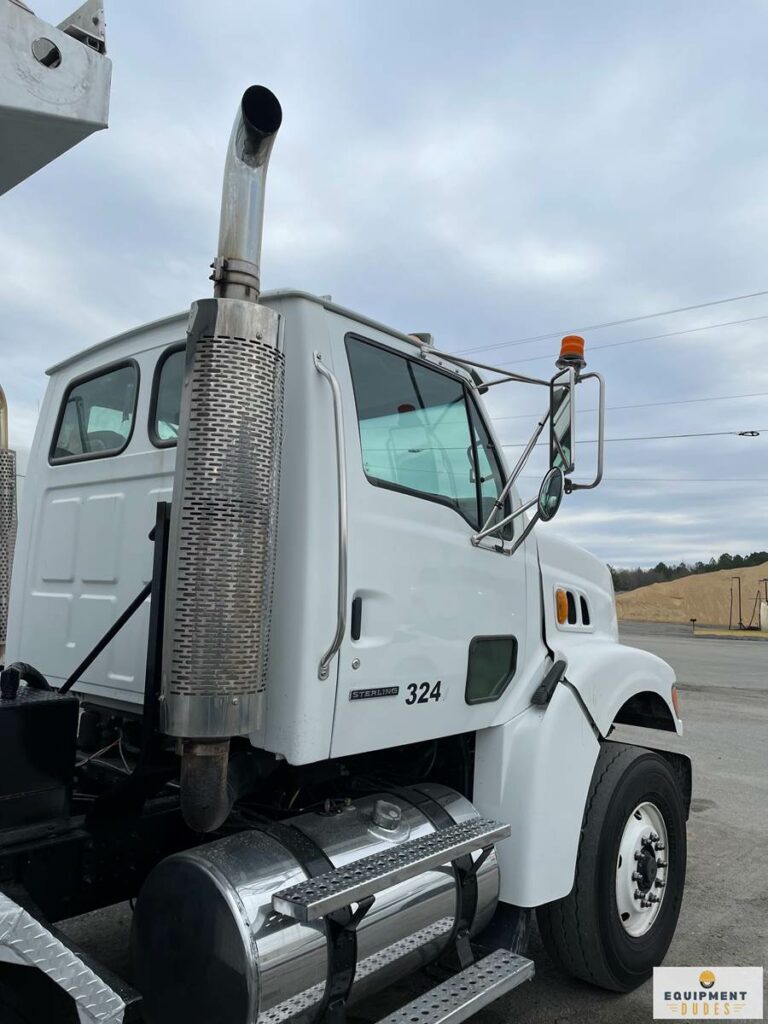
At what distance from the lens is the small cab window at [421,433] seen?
3.02m

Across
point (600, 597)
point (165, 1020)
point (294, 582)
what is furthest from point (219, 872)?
point (600, 597)

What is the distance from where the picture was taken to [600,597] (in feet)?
14.1

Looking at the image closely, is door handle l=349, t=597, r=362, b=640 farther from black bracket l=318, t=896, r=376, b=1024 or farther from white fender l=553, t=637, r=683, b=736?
white fender l=553, t=637, r=683, b=736

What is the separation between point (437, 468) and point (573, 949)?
203cm

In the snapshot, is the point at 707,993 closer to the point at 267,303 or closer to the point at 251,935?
the point at 251,935

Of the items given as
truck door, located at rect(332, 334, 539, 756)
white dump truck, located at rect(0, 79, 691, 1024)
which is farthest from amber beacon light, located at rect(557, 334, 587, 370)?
truck door, located at rect(332, 334, 539, 756)

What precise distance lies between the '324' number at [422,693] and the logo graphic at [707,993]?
1.74 meters

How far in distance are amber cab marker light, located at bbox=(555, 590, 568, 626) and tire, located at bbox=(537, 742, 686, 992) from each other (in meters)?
0.59

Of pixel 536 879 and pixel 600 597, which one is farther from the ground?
pixel 600 597

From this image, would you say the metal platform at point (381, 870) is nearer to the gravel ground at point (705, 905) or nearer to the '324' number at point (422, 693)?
the '324' number at point (422, 693)

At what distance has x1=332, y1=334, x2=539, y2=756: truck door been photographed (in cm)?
280

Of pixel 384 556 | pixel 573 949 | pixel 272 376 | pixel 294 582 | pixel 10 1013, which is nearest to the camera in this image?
pixel 10 1013

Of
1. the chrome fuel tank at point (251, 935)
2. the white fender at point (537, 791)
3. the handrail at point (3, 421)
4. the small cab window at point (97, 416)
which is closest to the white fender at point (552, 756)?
the white fender at point (537, 791)

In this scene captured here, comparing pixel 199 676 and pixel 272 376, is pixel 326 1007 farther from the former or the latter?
pixel 272 376
